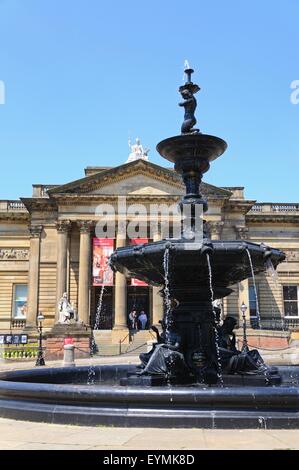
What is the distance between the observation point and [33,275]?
49812 mm

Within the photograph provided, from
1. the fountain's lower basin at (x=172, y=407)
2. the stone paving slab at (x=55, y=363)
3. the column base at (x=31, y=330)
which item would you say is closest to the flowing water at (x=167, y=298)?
the fountain's lower basin at (x=172, y=407)

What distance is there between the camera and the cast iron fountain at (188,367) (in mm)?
7453

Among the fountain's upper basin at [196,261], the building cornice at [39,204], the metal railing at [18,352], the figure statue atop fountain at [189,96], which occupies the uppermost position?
the building cornice at [39,204]

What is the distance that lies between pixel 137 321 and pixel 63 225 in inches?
437

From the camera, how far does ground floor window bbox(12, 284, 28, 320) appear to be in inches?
2025

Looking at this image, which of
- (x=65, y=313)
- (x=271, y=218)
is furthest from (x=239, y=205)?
(x=65, y=313)

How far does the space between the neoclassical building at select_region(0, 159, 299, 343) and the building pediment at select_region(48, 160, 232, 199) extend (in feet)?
0.30

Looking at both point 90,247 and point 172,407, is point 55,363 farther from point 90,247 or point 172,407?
point 172,407

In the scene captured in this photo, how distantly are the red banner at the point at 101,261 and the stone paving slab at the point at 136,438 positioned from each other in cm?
3859

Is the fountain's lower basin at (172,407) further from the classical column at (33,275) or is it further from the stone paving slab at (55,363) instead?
the classical column at (33,275)

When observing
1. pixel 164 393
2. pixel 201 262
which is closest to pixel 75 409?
pixel 164 393

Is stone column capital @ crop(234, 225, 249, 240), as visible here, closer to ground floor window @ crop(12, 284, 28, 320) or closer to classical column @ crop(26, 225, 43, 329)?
classical column @ crop(26, 225, 43, 329)

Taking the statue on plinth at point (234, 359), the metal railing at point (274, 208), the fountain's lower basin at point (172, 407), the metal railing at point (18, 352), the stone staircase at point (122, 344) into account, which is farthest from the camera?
the metal railing at point (274, 208)
